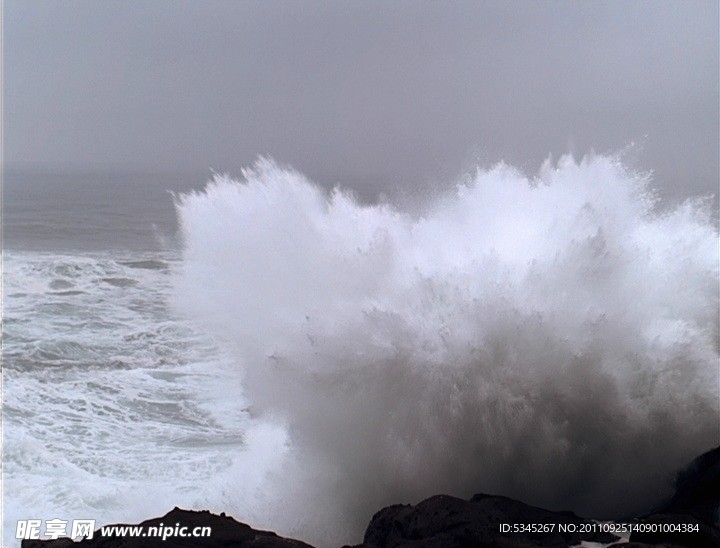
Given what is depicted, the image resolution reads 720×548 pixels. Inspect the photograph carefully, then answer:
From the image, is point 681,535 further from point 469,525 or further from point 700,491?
point 469,525

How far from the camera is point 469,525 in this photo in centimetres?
650

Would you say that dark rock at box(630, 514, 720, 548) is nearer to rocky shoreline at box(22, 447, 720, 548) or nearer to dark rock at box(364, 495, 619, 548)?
rocky shoreline at box(22, 447, 720, 548)

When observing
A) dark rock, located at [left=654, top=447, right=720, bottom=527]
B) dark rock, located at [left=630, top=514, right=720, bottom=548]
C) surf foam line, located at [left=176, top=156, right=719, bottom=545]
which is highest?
surf foam line, located at [left=176, top=156, right=719, bottom=545]

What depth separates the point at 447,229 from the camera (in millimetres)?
10977

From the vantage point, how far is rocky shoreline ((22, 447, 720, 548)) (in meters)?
6.39

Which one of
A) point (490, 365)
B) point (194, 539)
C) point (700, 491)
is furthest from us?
point (490, 365)

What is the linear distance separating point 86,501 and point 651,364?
675 cm

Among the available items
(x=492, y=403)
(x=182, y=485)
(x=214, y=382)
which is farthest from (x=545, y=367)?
(x=214, y=382)

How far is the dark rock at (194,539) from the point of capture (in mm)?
6410

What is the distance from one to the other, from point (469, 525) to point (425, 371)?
2.41 m

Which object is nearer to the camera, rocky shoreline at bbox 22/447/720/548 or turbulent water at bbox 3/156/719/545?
rocky shoreline at bbox 22/447/720/548

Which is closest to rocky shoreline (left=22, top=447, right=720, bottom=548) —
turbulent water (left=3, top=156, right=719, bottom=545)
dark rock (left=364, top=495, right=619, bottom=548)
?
dark rock (left=364, top=495, right=619, bottom=548)

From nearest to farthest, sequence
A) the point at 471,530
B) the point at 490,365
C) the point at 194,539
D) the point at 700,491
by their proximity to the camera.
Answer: the point at 471,530
the point at 194,539
the point at 700,491
the point at 490,365

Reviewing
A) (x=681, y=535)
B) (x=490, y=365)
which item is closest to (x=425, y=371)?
(x=490, y=365)
